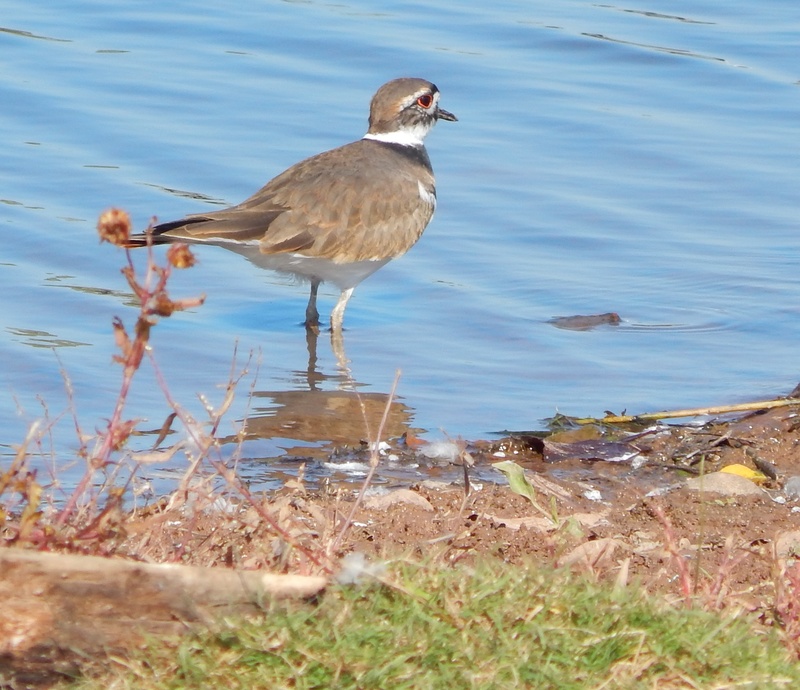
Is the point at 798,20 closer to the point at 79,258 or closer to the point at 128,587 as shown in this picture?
the point at 79,258

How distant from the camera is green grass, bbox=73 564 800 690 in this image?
3053 millimetres

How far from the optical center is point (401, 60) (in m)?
13.5

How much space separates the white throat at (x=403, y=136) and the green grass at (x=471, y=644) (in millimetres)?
6957

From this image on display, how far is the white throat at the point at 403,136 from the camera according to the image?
10039 mm

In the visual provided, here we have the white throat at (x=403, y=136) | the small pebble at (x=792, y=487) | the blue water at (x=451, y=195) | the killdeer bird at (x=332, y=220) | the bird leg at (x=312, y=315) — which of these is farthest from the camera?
the white throat at (x=403, y=136)

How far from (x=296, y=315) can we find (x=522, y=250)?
174 centimetres

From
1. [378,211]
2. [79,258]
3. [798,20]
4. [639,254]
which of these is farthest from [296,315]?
[798,20]

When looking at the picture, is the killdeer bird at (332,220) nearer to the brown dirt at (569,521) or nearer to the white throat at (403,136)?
the white throat at (403,136)

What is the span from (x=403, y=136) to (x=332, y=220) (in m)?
1.50

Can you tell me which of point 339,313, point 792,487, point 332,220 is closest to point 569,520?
point 792,487

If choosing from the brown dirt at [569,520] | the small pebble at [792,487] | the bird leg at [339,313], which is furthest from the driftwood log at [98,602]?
the bird leg at [339,313]

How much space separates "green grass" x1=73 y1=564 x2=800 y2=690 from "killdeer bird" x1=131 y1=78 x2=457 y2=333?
508 centimetres

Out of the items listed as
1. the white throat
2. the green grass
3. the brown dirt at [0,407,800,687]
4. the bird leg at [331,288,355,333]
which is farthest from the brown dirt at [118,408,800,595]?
the white throat

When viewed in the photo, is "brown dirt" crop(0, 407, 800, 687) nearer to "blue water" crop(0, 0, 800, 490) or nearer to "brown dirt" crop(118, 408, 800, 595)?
"brown dirt" crop(118, 408, 800, 595)
